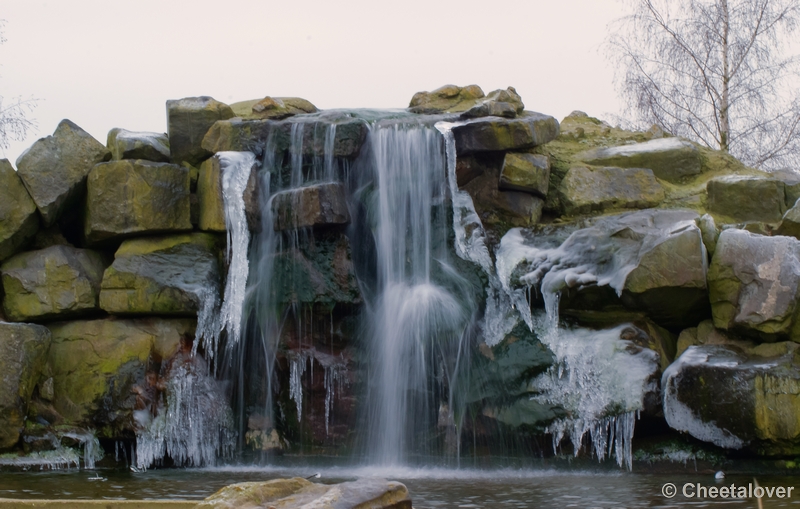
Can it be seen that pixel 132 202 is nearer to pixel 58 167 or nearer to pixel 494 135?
pixel 58 167

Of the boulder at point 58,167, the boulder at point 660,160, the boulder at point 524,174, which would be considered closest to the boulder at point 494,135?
the boulder at point 524,174

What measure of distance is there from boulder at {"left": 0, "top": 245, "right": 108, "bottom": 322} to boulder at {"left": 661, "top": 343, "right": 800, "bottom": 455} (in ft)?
20.8

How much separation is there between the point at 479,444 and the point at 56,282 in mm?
5056

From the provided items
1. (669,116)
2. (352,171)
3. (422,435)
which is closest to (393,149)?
(352,171)

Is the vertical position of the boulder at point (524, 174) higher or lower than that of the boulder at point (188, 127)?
lower

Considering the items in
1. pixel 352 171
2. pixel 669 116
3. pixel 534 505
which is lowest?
pixel 534 505

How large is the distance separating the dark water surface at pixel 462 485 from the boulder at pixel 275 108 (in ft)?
16.0

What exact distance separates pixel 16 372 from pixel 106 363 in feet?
2.91

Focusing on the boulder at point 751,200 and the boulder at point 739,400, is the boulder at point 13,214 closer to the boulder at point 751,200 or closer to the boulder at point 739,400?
the boulder at point 739,400

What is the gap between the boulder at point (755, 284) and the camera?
7.78 m

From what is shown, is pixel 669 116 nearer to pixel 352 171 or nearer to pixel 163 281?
pixel 352 171

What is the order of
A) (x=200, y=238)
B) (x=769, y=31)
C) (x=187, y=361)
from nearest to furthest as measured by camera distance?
(x=187, y=361), (x=200, y=238), (x=769, y=31)

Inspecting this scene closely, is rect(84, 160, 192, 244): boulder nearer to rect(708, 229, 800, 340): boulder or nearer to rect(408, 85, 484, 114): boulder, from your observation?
rect(408, 85, 484, 114): boulder

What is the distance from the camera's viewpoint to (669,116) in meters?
18.2
